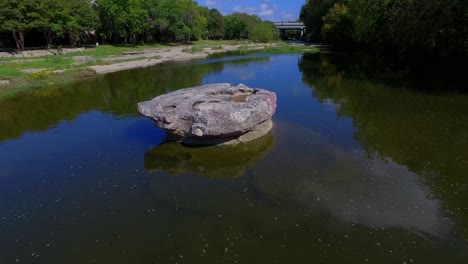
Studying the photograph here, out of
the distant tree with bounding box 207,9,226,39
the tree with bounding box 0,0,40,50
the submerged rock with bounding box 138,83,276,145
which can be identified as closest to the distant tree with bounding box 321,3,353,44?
the distant tree with bounding box 207,9,226,39

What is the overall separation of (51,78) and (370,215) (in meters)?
41.5

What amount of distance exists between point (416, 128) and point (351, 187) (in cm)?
978

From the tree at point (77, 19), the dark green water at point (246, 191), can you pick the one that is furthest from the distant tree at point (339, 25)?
the dark green water at point (246, 191)

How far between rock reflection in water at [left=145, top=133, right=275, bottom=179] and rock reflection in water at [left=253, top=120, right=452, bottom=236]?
2.80 ft

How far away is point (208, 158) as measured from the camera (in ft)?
55.8

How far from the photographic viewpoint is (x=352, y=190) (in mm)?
13438

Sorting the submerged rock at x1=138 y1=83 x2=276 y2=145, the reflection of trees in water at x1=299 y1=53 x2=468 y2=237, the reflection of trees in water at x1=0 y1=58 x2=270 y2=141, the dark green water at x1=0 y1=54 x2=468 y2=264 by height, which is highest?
the submerged rock at x1=138 y1=83 x2=276 y2=145

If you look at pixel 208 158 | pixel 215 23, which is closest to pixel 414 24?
pixel 208 158

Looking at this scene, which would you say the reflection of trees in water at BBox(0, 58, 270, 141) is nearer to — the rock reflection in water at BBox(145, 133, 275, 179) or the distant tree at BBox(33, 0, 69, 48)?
the rock reflection in water at BBox(145, 133, 275, 179)

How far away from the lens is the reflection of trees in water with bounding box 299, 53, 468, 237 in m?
14.3

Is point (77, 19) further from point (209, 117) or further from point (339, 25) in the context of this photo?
point (339, 25)

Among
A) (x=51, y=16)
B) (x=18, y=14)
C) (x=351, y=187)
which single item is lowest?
(x=351, y=187)

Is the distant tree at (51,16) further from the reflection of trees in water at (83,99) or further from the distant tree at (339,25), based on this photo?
the distant tree at (339,25)

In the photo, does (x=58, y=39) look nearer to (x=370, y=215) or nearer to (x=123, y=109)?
(x=123, y=109)
